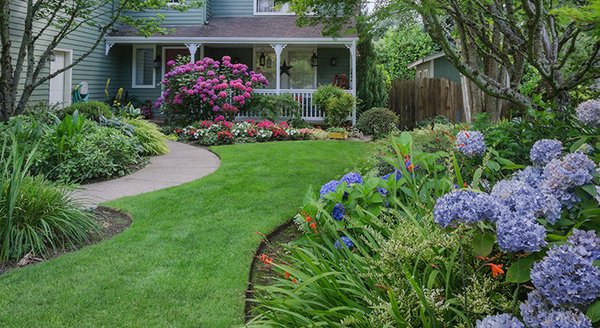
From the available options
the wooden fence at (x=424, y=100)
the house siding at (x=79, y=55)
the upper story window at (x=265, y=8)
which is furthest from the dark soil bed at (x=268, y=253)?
the upper story window at (x=265, y=8)

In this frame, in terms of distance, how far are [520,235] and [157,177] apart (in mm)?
6619

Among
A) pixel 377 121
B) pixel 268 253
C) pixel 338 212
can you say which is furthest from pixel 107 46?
pixel 338 212

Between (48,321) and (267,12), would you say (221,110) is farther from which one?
(48,321)

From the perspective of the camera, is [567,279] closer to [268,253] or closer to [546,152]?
[546,152]

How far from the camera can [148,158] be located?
9320 mm

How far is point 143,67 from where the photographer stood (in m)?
18.0

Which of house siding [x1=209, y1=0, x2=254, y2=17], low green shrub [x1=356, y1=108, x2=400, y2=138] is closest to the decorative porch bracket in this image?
house siding [x1=209, y1=0, x2=254, y2=17]

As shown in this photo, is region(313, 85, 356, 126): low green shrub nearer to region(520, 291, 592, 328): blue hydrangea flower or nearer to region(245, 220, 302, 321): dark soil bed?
region(245, 220, 302, 321): dark soil bed

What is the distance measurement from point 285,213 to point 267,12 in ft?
48.9

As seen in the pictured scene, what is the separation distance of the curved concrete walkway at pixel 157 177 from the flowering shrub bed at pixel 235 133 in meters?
1.71

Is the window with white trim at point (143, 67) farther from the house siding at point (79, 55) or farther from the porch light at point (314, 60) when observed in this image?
the porch light at point (314, 60)

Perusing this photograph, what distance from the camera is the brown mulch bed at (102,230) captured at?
12.5ft

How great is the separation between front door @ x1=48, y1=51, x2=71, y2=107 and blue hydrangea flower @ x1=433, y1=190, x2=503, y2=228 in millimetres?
14845

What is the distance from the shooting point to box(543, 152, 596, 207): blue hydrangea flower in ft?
6.07
